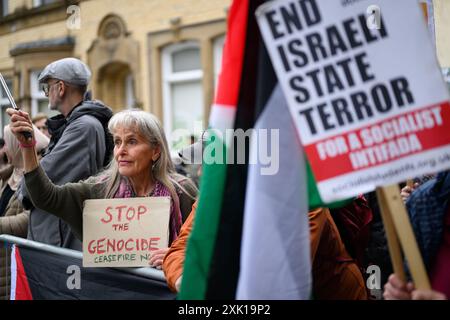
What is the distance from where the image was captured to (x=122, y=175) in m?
3.83

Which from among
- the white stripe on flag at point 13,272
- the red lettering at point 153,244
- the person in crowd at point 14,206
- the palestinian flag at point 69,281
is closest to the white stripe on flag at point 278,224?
the palestinian flag at point 69,281

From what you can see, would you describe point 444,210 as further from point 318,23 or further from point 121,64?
point 121,64

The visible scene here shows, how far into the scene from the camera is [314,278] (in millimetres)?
2912

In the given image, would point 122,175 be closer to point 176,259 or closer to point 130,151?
point 130,151

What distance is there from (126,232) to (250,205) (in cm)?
148

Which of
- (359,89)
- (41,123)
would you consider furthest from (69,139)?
(41,123)

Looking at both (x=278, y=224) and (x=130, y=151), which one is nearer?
(x=278, y=224)

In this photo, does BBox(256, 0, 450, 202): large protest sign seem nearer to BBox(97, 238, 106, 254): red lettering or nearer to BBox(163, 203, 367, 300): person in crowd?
BBox(163, 203, 367, 300): person in crowd

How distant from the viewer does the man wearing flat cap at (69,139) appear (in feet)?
14.0

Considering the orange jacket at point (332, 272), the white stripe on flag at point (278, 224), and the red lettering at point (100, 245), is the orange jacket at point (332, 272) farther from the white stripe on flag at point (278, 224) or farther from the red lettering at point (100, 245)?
the red lettering at point (100, 245)

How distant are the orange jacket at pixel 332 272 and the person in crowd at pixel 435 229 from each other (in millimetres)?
503

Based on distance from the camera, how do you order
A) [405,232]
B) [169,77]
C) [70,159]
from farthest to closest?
[169,77]
[70,159]
[405,232]

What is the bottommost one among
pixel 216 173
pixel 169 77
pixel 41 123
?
pixel 216 173
